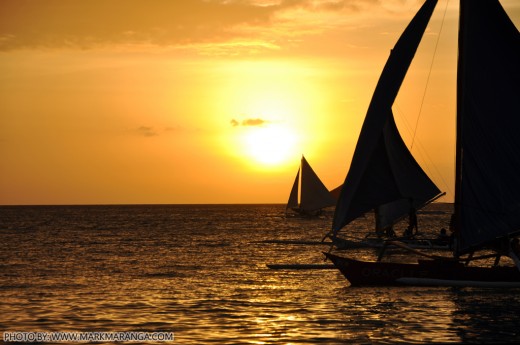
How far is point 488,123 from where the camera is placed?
3425 cm

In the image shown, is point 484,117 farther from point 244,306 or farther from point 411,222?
point 411,222

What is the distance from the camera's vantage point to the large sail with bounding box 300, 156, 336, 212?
132875mm

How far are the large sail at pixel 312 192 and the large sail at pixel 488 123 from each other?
9639 cm

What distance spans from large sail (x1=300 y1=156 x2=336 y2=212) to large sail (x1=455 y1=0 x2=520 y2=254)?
96391mm

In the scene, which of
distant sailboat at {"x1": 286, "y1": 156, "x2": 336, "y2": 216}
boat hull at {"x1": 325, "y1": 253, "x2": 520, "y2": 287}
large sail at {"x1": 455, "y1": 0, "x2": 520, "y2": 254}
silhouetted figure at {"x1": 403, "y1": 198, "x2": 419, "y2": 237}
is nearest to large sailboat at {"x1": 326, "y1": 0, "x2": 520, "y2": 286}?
large sail at {"x1": 455, "y1": 0, "x2": 520, "y2": 254}

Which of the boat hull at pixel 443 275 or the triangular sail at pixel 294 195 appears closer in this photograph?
the boat hull at pixel 443 275

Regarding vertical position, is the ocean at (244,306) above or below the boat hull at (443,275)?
below

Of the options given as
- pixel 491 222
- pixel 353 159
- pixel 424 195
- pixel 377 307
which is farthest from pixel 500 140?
pixel 424 195

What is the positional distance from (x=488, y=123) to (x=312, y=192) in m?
102

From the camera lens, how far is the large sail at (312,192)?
132875 mm

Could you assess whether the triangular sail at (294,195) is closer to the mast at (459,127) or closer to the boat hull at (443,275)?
the boat hull at (443,275)

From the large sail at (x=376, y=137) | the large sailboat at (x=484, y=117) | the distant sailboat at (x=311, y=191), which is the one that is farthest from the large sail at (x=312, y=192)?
the large sailboat at (x=484, y=117)

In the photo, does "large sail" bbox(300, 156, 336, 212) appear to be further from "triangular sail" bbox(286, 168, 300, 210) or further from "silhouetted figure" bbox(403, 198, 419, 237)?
"silhouetted figure" bbox(403, 198, 419, 237)

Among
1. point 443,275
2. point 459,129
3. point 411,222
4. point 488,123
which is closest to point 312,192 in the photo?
point 411,222
